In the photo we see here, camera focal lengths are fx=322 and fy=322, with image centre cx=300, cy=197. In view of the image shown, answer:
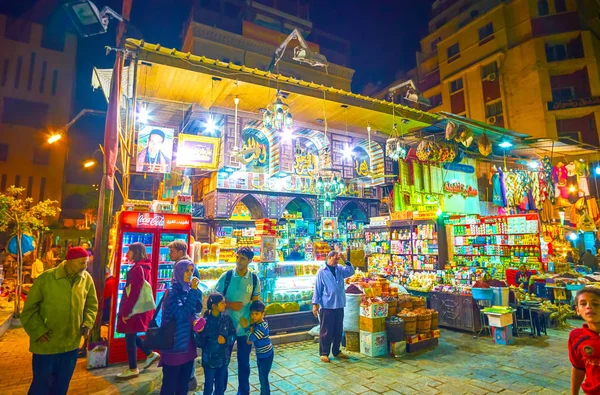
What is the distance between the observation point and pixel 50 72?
27984 mm

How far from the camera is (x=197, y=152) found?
964cm

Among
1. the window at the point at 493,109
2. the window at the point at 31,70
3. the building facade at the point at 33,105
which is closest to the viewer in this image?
the building facade at the point at 33,105

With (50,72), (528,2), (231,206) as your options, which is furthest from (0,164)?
(528,2)

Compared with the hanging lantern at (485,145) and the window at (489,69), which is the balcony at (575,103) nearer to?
the window at (489,69)

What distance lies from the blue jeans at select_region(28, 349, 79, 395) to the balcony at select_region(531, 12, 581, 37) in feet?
104

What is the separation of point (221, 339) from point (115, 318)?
3.38m

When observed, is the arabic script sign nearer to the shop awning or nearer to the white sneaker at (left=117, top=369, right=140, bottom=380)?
the shop awning

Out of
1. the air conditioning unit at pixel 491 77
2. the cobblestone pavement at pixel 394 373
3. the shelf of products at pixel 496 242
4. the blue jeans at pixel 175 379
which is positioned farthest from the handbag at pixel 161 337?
the air conditioning unit at pixel 491 77

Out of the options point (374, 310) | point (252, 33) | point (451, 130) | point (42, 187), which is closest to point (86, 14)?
point (374, 310)

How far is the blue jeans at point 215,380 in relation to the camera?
371cm

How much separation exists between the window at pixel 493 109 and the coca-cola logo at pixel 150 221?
2803 centimetres

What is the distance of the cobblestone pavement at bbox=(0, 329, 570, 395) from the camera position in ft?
15.6

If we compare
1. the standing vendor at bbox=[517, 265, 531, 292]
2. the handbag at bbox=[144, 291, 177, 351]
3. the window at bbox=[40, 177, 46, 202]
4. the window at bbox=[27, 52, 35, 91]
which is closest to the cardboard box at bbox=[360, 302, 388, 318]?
the handbag at bbox=[144, 291, 177, 351]

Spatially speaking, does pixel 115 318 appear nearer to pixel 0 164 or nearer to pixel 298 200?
pixel 298 200
